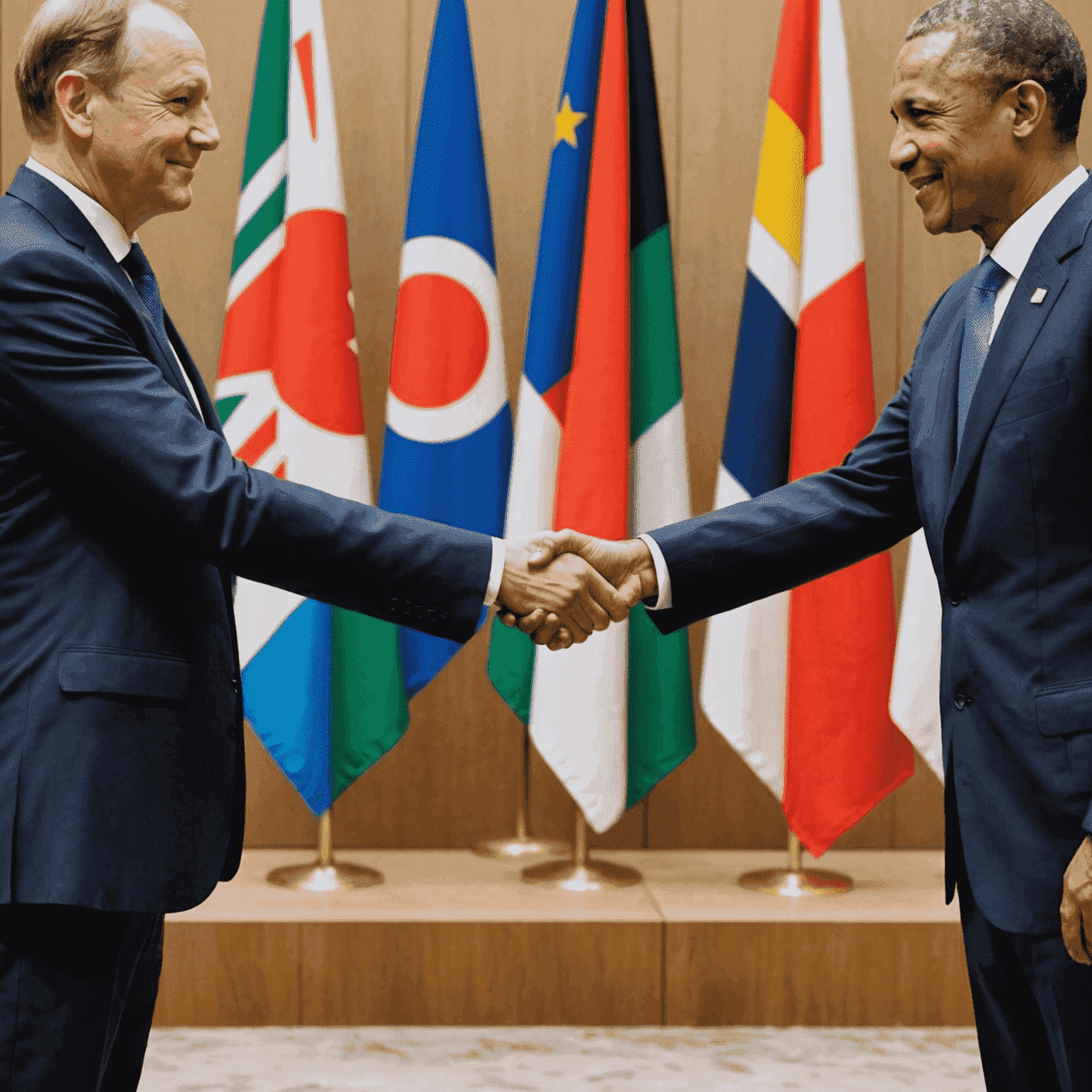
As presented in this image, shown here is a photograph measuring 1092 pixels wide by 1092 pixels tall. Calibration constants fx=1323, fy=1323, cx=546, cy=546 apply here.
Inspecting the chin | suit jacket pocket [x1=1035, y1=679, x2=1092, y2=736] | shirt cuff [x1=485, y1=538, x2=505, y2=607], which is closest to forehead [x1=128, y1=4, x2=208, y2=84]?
the chin

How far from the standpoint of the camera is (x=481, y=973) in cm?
316

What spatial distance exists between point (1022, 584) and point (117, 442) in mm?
1087

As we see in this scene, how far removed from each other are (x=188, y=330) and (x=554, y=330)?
1179mm

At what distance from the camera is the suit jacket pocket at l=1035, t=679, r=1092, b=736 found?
59.8 inches

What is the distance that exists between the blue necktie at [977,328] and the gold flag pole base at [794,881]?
2.05 metres

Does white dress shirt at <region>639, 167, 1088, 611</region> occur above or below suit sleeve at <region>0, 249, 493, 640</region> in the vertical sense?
above

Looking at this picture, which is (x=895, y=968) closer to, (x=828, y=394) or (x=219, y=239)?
(x=828, y=394)

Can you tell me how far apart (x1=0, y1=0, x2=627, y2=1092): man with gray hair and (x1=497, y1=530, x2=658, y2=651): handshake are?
360 millimetres

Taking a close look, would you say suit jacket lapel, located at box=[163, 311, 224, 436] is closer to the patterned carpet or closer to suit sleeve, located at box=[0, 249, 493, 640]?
suit sleeve, located at box=[0, 249, 493, 640]

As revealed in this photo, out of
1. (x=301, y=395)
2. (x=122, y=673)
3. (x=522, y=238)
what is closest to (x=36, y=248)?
(x=122, y=673)

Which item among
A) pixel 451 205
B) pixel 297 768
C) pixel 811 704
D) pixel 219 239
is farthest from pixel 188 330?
pixel 811 704

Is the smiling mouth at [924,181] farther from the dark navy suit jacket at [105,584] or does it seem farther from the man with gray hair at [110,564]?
the dark navy suit jacket at [105,584]

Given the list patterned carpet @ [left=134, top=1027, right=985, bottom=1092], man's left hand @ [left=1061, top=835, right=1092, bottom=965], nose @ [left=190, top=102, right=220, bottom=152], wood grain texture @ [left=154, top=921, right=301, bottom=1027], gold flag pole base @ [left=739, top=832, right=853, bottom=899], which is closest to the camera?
man's left hand @ [left=1061, top=835, right=1092, bottom=965]

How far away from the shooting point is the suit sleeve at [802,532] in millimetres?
2092
